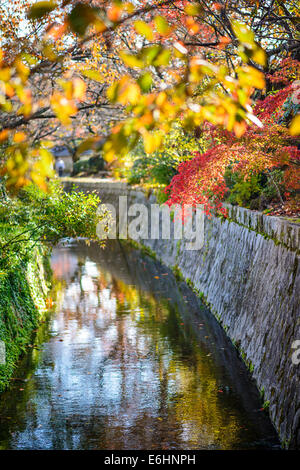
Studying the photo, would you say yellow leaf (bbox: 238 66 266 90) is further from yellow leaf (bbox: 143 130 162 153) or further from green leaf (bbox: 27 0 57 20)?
green leaf (bbox: 27 0 57 20)

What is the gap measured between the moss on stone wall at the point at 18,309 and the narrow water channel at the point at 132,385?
0.27 metres

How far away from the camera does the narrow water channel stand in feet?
25.8

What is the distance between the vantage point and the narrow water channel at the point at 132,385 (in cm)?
786

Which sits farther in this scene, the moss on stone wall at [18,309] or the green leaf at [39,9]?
the moss on stone wall at [18,309]

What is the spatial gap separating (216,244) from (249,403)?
7.70 meters

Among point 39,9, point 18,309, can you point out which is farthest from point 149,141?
point 18,309

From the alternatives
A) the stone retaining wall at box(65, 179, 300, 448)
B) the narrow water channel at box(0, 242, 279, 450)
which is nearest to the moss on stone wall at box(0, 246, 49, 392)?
the narrow water channel at box(0, 242, 279, 450)

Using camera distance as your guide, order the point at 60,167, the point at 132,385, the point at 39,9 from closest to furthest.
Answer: the point at 39,9, the point at 132,385, the point at 60,167

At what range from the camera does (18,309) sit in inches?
489

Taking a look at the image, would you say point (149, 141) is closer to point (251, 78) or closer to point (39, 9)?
point (251, 78)

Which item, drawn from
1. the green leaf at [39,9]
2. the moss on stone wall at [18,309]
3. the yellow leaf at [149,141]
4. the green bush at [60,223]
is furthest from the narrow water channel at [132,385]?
the green leaf at [39,9]

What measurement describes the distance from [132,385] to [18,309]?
3.69 meters

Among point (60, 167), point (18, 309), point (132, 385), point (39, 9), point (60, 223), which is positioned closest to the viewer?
point (39, 9)

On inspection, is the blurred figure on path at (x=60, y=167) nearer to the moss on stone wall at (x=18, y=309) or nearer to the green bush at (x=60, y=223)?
the moss on stone wall at (x=18, y=309)
